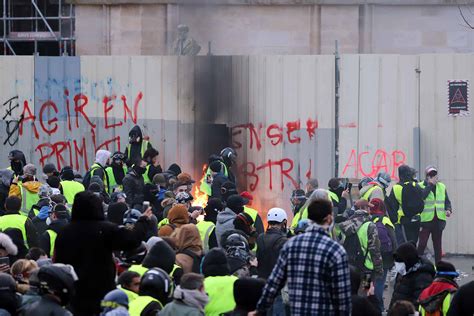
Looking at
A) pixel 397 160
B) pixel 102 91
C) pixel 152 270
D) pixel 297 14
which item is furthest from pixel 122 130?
pixel 152 270

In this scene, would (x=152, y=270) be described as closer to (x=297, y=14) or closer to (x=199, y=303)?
(x=199, y=303)

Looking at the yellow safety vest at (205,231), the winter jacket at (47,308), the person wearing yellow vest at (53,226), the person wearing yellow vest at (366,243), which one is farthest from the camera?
the person wearing yellow vest at (366,243)

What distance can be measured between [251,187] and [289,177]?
66 cm

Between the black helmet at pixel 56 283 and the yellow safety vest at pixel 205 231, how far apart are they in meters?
6.04

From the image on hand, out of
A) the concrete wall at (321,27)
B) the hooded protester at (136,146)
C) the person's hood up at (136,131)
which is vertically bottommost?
the hooded protester at (136,146)

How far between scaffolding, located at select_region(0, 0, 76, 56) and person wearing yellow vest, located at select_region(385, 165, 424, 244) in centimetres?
1237

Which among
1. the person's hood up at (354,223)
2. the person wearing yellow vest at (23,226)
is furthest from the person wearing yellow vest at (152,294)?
the person's hood up at (354,223)

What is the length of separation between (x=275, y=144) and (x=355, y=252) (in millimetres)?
5875

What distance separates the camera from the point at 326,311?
10.0m

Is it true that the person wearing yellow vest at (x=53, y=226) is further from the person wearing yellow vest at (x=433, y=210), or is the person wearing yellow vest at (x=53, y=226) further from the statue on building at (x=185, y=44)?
the statue on building at (x=185, y=44)

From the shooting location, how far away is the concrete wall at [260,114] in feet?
72.6

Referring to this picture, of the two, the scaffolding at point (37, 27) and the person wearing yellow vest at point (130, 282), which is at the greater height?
the scaffolding at point (37, 27)

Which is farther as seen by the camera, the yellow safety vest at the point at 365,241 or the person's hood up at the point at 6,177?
the person's hood up at the point at 6,177

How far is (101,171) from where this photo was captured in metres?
20.7
